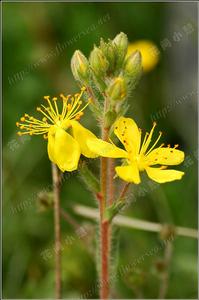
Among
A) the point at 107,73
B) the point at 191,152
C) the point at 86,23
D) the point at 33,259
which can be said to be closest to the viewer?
the point at 107,73

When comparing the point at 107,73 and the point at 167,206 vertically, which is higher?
the point at 107,73

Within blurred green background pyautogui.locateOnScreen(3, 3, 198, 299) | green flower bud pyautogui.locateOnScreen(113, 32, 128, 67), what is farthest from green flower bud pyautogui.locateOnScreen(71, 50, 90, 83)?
blurred green background pyautogui.locateOnScreen(3, 3, 198, 299)

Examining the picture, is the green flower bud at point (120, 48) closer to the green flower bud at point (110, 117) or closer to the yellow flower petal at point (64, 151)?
the green flower bud at point (110, 117)

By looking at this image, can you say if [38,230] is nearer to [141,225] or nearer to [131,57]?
[141,225]

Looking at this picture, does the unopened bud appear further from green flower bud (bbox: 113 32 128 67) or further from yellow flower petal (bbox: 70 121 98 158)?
yellow flower petal (bbox: 70 121 98 158)

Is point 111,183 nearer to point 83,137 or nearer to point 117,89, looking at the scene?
point 83,137

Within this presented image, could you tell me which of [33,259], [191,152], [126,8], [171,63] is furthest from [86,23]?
[33,259]

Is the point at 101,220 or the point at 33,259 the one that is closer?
the point at 101,220
